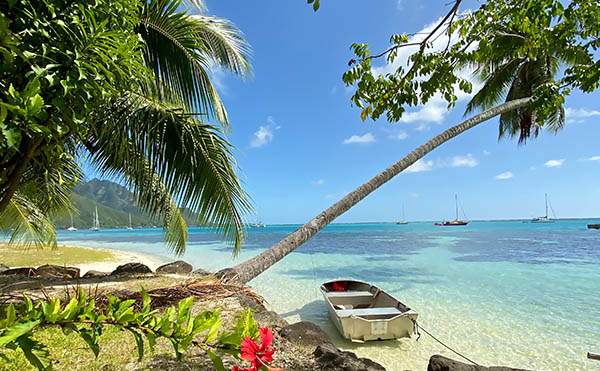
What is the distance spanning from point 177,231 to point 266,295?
4.07 meters

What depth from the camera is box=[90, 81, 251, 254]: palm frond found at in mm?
3994

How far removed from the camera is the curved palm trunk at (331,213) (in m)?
3.38

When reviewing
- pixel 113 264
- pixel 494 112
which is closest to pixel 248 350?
pixel 494 112

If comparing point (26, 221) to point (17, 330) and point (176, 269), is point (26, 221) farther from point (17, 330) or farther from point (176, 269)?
point (17, 330)

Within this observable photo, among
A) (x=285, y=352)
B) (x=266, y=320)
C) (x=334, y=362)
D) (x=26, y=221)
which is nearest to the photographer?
(x=334, y=362)

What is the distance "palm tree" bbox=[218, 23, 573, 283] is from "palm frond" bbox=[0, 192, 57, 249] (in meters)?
5.01

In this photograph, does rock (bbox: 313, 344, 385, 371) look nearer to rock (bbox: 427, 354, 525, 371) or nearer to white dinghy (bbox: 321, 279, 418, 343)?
rock (bbox: 427, 354, 525, 371)

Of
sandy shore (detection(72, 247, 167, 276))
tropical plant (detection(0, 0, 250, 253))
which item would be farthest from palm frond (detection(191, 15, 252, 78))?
sandy shore (detection(72, 247, 167, 276))

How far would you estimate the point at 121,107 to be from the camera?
12.2 ft

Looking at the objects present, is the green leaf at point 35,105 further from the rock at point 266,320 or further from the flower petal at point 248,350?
the rock at point 266,320

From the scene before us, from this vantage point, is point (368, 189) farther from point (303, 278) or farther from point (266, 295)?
point (303, 278)

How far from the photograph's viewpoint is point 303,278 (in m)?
12.3

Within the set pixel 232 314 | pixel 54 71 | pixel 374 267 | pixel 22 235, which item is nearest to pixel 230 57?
pixel 232 314

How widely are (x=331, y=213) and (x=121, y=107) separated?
9.73ft
